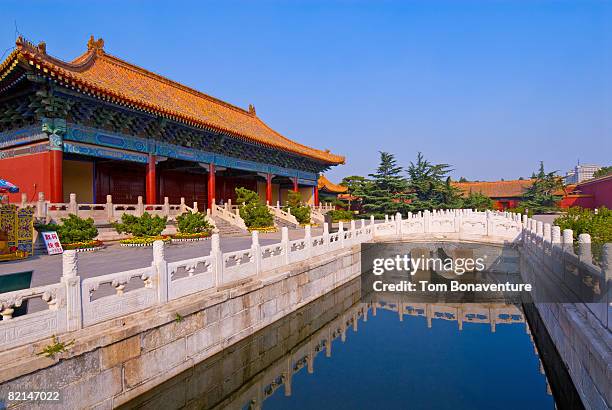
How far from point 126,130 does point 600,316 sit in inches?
611

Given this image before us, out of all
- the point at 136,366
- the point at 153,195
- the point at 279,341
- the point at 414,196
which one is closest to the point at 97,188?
the point at 153,195

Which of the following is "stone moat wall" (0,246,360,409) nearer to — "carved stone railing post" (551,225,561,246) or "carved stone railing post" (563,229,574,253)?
"carved stone railing post" (563,229,574,253)

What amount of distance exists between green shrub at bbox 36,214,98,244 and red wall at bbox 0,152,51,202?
2.02 meters

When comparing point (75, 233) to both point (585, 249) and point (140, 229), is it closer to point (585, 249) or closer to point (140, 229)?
point (140, 229)

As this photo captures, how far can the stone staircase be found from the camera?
56.5 ft

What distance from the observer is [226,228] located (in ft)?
57.9

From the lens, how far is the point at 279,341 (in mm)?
8219

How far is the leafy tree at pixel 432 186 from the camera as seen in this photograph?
1406 inches

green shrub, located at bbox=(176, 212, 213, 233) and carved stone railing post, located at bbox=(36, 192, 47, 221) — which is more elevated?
carved stone railing post, located at bbox=(36, 192, 47, 221)

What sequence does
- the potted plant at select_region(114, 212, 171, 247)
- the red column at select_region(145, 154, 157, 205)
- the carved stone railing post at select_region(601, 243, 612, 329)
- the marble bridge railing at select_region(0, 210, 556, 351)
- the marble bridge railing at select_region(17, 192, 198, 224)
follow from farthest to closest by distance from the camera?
the red column at select_region(145, 154, 157, 205), the potted plant at select_region(114, 212, 171, 247), the marble bridge railing at select_region(17, 192, 198, 224), the carved stone railing post at select_region(601, 243, 612, 329), the marble bridge railing at select_region(0, 210, 556, 351)

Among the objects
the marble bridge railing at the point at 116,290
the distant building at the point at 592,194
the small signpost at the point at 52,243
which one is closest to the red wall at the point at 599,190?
the distant building at the point at 592,194

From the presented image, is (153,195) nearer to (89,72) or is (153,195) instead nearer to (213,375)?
(89,72)

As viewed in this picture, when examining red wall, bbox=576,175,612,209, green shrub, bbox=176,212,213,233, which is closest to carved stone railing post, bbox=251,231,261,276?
green shrub, bbox=176,212,213,233

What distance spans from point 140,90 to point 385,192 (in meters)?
22.3
